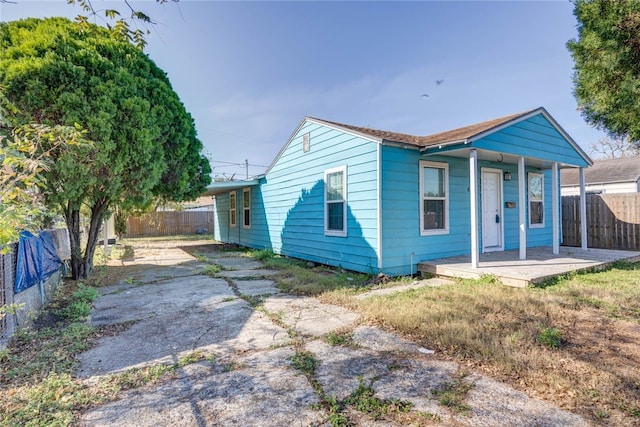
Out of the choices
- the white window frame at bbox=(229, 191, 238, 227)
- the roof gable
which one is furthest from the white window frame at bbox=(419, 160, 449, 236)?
the white window frame at bbox=(229, 191, 238, 227)

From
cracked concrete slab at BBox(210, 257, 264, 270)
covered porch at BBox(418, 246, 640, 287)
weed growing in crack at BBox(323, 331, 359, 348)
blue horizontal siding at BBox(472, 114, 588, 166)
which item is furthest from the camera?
cracked concrete slab at BBox(210, 257, 264, 270)

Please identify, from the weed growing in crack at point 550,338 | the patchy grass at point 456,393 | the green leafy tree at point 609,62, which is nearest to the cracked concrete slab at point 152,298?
the patchy grass at point 456,393

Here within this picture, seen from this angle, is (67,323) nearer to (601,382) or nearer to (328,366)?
(328,366)

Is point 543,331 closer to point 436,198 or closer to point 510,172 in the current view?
point 436,198

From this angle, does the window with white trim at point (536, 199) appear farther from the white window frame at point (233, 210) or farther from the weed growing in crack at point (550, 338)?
the white window frame at point (233, 210)

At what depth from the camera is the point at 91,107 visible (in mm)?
5445

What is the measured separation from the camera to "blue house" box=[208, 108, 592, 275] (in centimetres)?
629

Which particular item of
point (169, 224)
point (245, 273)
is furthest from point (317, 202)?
point (169, 224)

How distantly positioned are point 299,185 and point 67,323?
19.9 feet

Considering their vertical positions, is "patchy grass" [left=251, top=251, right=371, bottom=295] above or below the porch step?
below

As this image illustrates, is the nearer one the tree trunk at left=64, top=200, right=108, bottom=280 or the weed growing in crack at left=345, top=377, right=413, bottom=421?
the weed growing in crack at left=345, top=377, right=413, bottom=421

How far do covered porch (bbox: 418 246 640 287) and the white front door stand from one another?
30 centimetres

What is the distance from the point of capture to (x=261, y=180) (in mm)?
11734

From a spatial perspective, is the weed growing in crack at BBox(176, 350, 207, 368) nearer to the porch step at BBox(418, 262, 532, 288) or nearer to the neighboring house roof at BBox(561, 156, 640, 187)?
the porch step at BBox(418, 262, 532, 288)
